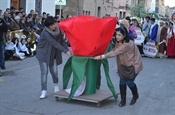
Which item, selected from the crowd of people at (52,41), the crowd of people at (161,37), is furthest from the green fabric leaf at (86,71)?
the crowd of people at (161,37)

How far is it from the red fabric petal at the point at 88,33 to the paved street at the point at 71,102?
112 centimetres

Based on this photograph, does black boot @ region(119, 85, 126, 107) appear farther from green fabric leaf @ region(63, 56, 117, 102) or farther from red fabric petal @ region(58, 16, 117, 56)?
red fabric petal @ region(58, 16, 117, 56)

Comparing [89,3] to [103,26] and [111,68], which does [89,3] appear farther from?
[103,26]

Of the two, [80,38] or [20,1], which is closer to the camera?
[80,38]

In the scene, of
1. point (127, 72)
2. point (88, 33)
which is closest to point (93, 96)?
point (127, 72)

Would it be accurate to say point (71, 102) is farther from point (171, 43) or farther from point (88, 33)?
point (171, 43)

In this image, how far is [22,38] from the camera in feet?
53.9

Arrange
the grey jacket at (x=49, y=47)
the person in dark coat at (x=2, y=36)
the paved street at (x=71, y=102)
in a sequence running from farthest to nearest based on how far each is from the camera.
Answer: the person in dark coat at (x=2, y=36) < the grey jacket at (x=49, y=47) < the paved street at (x=71, y=102)

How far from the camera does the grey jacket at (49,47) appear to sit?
8.15m

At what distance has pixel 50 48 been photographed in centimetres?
832

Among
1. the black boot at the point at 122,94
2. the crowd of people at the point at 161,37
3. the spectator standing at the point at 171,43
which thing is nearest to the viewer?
the black boot at the point at 122,94

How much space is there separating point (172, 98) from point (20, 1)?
56.5 ft

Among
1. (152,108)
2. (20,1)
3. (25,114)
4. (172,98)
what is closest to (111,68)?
(172,98)

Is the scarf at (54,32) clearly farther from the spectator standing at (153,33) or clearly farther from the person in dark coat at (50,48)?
the spectator standing at (153,33)
